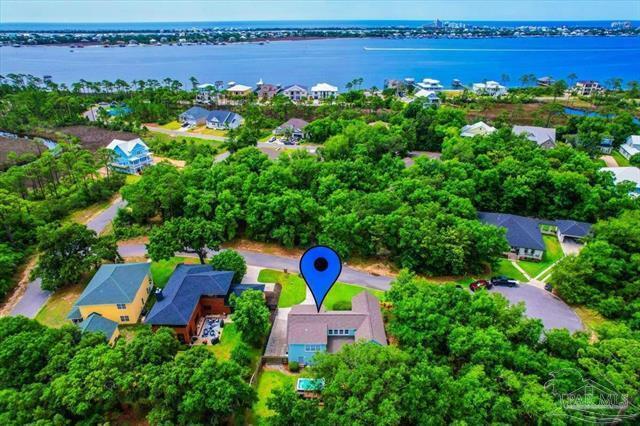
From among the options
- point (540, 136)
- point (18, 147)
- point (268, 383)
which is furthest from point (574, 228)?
point (18, 147)

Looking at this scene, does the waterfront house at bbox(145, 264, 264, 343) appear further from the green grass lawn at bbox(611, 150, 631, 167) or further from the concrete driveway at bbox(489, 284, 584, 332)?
the green grass lawn at bbox(611, 150, 631, 167)

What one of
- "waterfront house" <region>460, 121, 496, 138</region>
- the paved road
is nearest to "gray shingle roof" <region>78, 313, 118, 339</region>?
the paved road

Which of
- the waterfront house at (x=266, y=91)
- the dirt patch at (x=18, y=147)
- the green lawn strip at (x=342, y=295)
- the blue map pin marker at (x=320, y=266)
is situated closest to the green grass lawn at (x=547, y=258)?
the green lawn strip at (x=342, y=295)

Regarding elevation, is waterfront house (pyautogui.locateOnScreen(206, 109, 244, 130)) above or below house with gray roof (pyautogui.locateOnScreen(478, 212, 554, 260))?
above

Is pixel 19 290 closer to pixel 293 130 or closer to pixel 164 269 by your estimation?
pixel 164 269

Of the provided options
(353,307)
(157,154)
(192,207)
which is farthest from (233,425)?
(157,154)

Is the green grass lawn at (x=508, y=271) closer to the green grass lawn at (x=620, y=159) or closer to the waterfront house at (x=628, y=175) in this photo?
the waterfront house at (x=628, y=175)

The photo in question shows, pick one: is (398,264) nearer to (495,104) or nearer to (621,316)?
(621,316)
